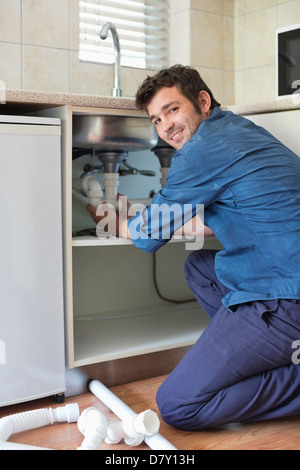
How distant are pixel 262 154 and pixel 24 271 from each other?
692 millimetres

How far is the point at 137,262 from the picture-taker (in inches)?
92.7

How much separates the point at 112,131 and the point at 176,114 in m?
0.22

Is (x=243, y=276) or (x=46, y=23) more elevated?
(x=46, y=23)

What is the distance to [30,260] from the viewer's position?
154 centimetres

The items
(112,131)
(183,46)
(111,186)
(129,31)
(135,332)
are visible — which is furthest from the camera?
(183,46)

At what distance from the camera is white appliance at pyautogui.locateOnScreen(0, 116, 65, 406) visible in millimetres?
1493

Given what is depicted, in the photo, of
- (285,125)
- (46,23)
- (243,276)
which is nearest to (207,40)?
(46,23)

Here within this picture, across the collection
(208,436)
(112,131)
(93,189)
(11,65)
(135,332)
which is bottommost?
(208,436)

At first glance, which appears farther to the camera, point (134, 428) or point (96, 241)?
point (96, 241)

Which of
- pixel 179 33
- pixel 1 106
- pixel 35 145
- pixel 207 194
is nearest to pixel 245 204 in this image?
pixel 207 194

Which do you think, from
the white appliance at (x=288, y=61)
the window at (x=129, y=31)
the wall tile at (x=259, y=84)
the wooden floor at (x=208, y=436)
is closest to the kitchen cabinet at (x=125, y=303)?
the wooden floor at (x=208, y=436)

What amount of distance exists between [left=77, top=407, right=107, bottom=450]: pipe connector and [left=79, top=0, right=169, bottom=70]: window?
1.58m

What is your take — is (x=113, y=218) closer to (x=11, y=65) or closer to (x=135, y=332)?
(x=135, y=332)

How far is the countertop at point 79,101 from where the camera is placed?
4.96 ft
